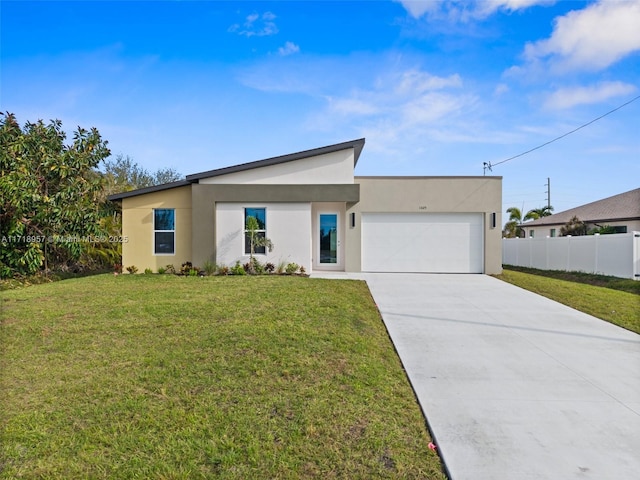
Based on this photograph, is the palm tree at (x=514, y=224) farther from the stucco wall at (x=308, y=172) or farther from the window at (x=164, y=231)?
the window at (x=164, y=231)

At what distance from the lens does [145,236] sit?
1351 cm

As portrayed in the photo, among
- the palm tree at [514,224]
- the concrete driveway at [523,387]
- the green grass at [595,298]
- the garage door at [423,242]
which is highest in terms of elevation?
the palm tree at [514,224]

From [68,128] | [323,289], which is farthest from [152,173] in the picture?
[323,289]

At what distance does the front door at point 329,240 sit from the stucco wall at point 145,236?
5098 mm

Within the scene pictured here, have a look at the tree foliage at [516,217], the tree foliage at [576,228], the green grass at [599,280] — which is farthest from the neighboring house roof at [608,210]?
the green grass at [599,280]

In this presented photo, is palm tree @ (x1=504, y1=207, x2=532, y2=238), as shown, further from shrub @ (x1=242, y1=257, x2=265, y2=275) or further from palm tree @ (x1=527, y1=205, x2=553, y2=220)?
shrub @ (x1=242, y1=257, x2=265, y2=275)

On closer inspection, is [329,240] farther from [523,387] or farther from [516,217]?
[516,217]

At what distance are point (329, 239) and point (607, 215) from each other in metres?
20.0

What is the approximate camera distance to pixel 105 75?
12469 mm

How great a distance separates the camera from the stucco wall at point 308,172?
13.4m

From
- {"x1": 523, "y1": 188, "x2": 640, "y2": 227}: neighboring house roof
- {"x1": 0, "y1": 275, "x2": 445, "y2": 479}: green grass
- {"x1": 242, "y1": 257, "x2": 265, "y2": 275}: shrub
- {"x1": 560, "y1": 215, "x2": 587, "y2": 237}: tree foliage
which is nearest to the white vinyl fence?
{"x1": 560, "y1": 215, "x2": 587, "y2": 237}: tree foliage

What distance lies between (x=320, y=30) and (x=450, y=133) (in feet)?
26.3

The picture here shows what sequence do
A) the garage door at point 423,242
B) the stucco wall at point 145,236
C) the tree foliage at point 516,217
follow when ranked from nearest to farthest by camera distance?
the stucco wall at point 145,236 → the garage door at point 423,242 → the tree foliage at point 516,217

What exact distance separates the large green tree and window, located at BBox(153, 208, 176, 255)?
1.97 m
